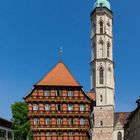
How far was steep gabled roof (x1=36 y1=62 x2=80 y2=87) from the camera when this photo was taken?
88125mm

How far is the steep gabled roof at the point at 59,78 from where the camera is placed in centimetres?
8812

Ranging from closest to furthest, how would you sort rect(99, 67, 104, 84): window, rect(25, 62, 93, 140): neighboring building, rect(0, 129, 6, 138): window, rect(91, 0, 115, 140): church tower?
rect(0, 129, 6, 138): window, rect(25, 62, 93, 140): neighboring building, rect(91, 0, 115, 140): church tower, rect(99, 67, 104, 84): window

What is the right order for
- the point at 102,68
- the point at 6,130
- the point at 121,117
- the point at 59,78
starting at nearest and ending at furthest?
1. the point at 6,130
2. the point at 59,78
3. the point at 102,68
4. the point at 121,117

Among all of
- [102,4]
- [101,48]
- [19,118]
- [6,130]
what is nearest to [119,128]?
[101,48]

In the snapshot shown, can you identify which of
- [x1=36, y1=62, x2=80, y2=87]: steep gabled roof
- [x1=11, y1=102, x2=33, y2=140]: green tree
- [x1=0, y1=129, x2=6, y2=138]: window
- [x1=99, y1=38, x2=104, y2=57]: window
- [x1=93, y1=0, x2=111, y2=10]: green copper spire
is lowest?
[x1=0, y1=129, x2=6, y2=138]: window

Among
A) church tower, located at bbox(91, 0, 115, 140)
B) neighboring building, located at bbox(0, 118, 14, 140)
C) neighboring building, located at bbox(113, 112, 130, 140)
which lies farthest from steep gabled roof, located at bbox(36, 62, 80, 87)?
neighboring building, located at bbox(113, 112, 130, 140)

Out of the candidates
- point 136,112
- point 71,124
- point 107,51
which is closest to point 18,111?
point 71,124

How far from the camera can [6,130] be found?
83.9 m

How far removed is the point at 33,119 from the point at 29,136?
9.51 ft

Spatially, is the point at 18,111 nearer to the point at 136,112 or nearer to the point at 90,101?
the point at 90,101

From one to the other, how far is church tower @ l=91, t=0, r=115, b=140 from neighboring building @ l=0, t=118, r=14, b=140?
25.9m

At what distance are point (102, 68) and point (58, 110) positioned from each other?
27961 mm

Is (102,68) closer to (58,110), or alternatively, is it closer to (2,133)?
(58,110)

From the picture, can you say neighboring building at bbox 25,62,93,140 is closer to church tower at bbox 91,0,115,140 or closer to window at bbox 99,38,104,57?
church tower at bbox 91,0,115,140
